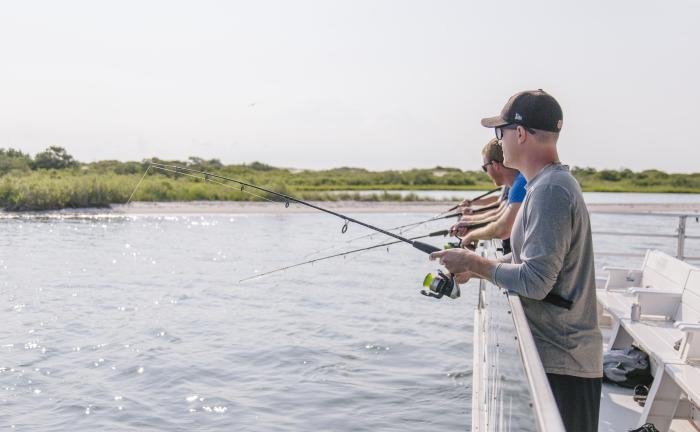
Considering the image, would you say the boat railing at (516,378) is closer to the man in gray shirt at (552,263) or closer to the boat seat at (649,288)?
the man in gray shirt at (552,263)

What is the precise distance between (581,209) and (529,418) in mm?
1014

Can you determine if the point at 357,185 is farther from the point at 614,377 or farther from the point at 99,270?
the point at 614,377

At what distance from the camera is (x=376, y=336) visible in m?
11.2

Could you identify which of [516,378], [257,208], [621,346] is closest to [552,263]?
[516,378]

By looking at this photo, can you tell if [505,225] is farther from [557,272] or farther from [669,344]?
[557,272]

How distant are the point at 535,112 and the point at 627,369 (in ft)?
11.3

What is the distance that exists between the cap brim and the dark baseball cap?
0.09 ft

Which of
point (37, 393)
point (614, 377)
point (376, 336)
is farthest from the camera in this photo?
point (376, 336)

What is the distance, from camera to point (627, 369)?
5.70 meters

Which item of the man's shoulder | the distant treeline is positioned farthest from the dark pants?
the distant treeline

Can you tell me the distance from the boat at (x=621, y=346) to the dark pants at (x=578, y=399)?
22 centimetres

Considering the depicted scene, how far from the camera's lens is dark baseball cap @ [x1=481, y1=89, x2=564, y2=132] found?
286 cm

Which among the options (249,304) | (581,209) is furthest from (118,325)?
(581,209)

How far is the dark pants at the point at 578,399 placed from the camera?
2861 mm
